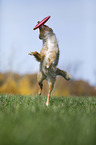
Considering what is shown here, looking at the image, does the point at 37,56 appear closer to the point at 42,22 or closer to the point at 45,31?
the point at 45,31

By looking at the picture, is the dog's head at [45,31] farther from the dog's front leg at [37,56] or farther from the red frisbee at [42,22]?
the dog's front leg at [37,56]

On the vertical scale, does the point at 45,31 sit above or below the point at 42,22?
below

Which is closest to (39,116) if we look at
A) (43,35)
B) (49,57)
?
(49,57)

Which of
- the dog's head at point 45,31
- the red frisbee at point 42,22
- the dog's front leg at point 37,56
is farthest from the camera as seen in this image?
the dog's head at point 45,31

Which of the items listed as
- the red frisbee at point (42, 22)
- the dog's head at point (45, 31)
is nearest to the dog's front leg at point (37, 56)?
the dog's head at point (45, 31)

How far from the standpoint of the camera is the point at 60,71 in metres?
4.83

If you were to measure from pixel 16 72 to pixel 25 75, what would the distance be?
2.61ft

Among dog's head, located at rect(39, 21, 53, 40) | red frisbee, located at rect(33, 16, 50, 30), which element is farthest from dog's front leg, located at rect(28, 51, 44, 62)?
red frisbee, located at rect(33, 16, 50, 30)

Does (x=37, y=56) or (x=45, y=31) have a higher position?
(x=45, y=31)

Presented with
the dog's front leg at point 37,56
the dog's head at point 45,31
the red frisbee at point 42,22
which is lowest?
the dog's front leg at point 37,56

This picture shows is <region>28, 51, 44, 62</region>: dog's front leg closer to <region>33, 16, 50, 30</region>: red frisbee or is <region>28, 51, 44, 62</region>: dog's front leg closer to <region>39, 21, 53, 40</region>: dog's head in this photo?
<region>39, 21, 53, 40</region>: dog's head

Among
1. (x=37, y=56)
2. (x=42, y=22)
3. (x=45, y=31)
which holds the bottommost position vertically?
(x=37, y=56)

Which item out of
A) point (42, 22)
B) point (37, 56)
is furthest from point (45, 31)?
point (37, 56)

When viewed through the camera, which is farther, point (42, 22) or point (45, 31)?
point (45, 31)
